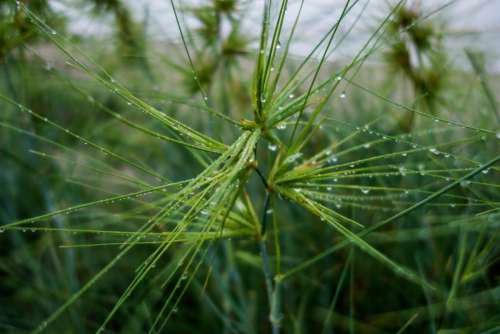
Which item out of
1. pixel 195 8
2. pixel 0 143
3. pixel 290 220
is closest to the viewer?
pixel 195 8

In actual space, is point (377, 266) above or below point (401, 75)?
below

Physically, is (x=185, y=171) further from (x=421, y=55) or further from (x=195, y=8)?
(x=421, y=55)

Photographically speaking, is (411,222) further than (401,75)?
No

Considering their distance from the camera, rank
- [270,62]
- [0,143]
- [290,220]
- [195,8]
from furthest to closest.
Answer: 1. [0,143]
2. [290,220]
3. [195,8]
4. [270,62]

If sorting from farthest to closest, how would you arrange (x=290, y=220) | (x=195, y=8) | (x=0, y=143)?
1. (x=0, y=143)
2. (x=290, y=220)
3. (x=195, y=8)

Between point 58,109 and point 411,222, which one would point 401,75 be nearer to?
point 411,222

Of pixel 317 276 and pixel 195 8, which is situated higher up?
pixel 195 8

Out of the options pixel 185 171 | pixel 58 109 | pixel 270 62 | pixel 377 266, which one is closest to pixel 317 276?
pixel 377 266

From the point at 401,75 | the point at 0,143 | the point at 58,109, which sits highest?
the point at 401,75

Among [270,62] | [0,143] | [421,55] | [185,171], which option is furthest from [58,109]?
[270,62]
